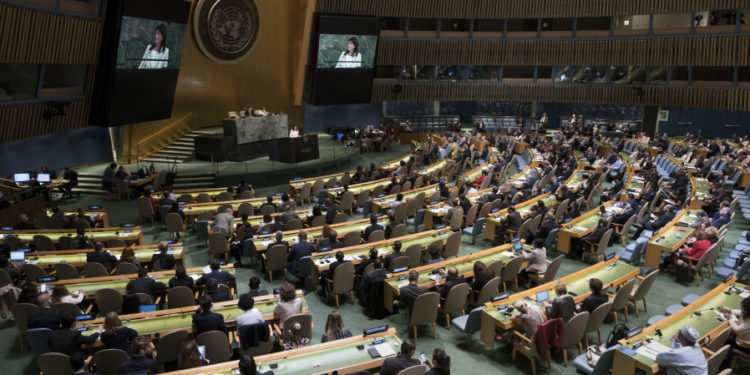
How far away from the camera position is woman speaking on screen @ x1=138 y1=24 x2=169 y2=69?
1855cm

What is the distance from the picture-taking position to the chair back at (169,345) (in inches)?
262

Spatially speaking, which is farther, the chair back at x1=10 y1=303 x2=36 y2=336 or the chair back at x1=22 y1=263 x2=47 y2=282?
the chair back at x1=22 y1=263 x2=47 y2=282

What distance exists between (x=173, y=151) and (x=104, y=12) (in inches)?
282

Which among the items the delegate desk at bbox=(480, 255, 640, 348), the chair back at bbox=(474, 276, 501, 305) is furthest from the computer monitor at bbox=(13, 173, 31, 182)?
the delegate desk at bbox=(480, 255, 640, 348)

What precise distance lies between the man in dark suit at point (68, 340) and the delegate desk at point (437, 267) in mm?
4372

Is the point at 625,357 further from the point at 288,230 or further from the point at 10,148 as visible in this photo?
the point at 10,148

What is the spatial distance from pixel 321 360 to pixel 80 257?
21.0ft

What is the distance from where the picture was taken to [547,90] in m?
32.3

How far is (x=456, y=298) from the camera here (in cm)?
838

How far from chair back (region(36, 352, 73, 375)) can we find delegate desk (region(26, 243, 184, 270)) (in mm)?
4077

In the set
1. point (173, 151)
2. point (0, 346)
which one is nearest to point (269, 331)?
point (0, 346)

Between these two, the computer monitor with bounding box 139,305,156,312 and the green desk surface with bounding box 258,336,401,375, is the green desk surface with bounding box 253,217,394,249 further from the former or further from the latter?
the green desk surface with bounding box 258,336,401,375

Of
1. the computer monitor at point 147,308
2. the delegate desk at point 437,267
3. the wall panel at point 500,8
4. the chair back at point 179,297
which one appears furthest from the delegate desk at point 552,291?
the wall panel at point 500,8

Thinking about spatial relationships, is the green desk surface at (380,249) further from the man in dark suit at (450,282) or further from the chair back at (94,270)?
the chair back at (94,270)
